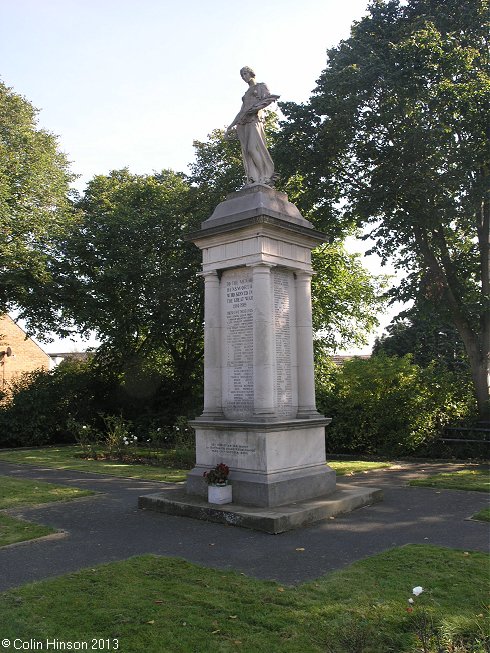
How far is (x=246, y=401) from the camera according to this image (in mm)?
10352

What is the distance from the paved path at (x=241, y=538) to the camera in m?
6.71

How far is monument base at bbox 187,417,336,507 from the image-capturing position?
949 centimetres

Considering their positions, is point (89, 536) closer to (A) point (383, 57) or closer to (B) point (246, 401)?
(B) point (246, 401)

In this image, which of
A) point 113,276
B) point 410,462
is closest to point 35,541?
point 410,462

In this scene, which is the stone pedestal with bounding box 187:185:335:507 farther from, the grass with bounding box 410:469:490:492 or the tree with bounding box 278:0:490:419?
the tree with bounding box 278:0:490:419

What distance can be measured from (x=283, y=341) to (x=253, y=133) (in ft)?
13.4

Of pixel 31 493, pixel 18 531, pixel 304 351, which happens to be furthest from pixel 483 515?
pixel 31 493

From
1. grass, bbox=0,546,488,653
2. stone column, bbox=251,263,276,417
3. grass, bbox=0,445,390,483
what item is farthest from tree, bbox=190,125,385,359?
grass, bbox=0,546,488,653

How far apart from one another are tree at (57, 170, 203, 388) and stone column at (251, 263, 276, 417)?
1288 centimetres

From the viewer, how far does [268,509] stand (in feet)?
29.6

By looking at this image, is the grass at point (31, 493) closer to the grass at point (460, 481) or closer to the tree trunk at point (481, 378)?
the grass at point (460, 481)

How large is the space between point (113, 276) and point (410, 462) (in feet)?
42.5

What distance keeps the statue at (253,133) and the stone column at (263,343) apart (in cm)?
219

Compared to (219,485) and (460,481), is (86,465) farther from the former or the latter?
(460,481)
